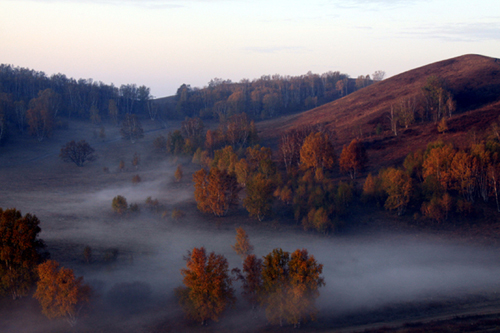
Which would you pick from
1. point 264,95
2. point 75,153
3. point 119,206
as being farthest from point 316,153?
point 264,95

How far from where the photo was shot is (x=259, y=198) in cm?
4244

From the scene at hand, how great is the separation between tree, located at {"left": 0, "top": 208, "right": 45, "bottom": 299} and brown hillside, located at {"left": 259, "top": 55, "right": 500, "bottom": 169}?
4802cm

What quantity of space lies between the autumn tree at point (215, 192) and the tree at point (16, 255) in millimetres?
19971

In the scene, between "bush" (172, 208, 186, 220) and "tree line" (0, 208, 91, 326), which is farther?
"bush" (172, 208, 186, 220)

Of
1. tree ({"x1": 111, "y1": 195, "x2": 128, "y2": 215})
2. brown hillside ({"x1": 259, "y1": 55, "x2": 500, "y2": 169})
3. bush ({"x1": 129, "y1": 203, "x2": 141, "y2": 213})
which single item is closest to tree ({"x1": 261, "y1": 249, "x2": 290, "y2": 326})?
bush ({"x1": 129, "y1": 203, "x2": 141, "y2": 213})

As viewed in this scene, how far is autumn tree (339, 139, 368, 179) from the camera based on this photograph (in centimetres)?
5081

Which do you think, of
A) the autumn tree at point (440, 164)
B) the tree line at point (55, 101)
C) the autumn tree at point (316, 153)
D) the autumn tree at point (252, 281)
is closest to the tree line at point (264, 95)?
the tree line at point (55, 101)

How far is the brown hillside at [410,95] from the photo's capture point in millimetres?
60281

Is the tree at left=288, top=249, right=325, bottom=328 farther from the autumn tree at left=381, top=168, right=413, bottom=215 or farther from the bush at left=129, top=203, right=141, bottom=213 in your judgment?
the bush at left=129, top=203, right=141, bottom=213

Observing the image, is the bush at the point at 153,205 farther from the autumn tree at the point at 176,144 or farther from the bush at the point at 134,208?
the autumn tree at the point at 176,144

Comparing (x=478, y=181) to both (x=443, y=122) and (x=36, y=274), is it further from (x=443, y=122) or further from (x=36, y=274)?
(x=36, y=274)

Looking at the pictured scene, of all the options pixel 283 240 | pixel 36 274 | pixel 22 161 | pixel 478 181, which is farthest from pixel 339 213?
pixel 22 161

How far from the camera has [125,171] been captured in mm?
66312

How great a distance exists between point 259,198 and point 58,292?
2357 cm
